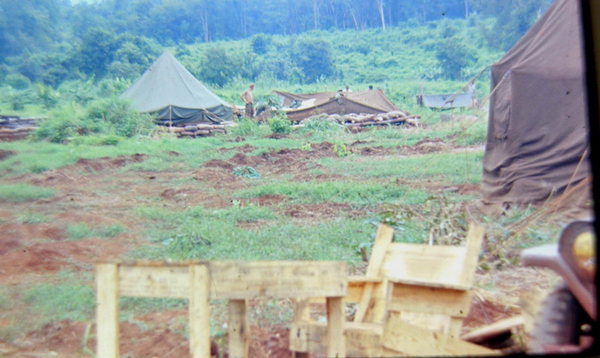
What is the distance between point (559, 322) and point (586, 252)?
14.6 inches

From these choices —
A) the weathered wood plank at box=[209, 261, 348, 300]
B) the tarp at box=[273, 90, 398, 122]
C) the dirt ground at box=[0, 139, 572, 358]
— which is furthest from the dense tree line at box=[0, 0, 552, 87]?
the weathered wood plank at box=[209, 261, 348, 300]

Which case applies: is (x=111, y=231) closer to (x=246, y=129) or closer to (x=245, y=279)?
(x=245, y=279)

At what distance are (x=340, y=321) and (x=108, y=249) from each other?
3610mm

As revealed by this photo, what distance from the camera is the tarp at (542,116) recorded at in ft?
21.8

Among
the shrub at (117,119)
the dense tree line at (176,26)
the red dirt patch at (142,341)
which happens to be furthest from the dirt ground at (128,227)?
the dense tree line at (176,26)

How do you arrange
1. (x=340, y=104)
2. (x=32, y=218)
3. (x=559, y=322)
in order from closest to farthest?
(x=559, y=322), (x=32, y=218), (x=340, y=104)

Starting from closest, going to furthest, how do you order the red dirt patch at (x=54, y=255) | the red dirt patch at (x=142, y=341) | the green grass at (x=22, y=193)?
the red dirt patch at (x=142, y=341), the red dirt patch at (x=54, y=255), the green grass at (x=22, y=193)

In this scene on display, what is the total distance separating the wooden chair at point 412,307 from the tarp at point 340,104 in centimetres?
1741

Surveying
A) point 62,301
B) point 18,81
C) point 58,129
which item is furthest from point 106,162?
point 18,81

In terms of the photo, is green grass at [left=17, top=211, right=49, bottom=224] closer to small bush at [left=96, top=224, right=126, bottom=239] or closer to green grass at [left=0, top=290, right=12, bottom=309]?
small bush at [left=96, top=224, right=126, bottom=239]

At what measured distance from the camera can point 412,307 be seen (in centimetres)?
270

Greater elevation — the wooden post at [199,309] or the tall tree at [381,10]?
the tall tree at [381,10]

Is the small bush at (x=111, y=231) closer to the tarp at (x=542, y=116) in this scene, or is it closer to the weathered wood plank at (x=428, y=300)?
the weathered wood plank at (x=428, y=300)

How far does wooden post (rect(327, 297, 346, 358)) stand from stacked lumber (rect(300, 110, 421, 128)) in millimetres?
16794
